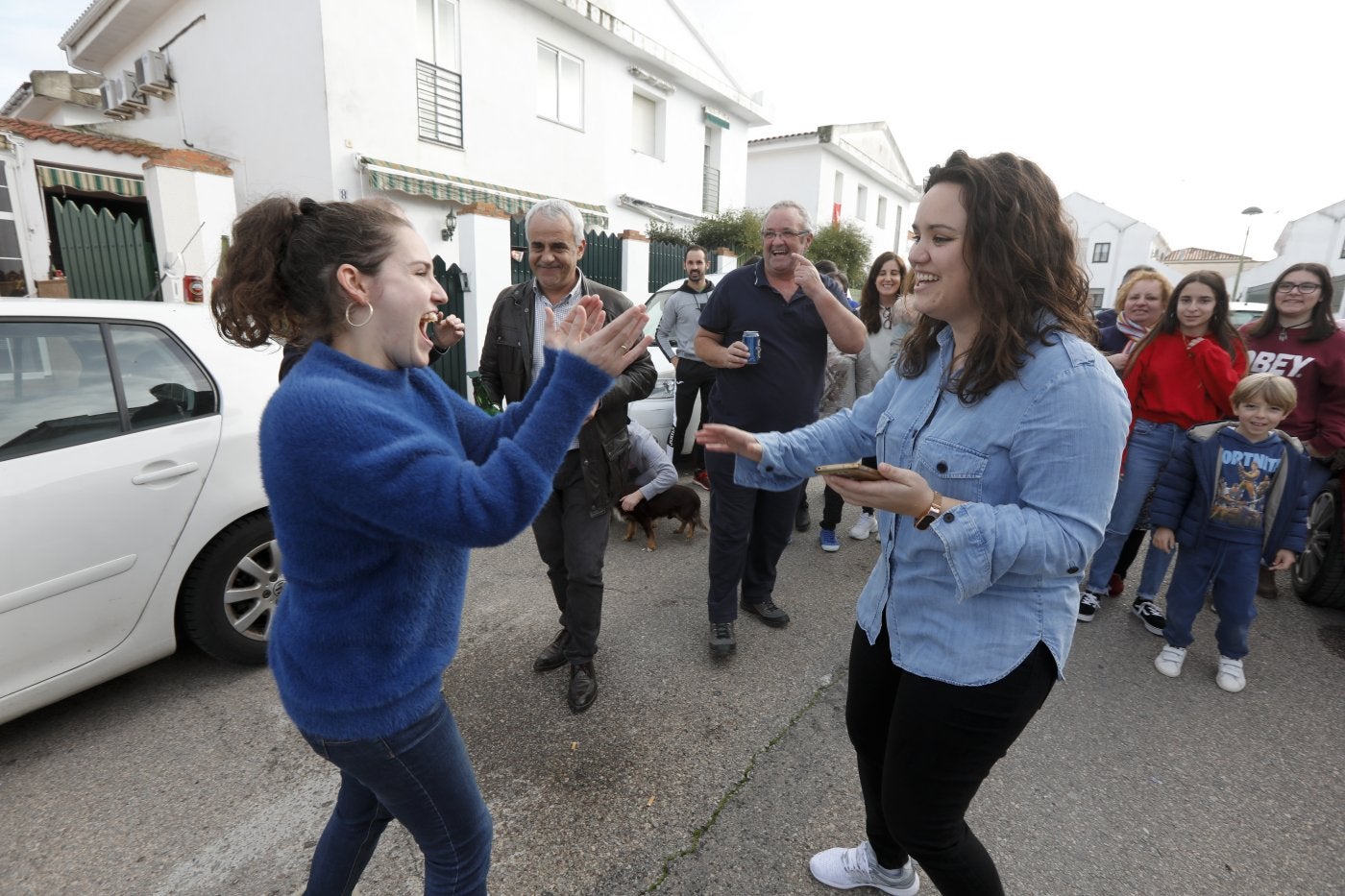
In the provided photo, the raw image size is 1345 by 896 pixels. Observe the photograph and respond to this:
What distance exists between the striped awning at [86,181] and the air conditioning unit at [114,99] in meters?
5.41

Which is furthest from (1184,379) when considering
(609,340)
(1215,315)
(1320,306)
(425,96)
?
(425,96)

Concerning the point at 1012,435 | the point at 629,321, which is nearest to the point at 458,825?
the point at 629,321

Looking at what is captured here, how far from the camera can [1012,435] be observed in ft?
4.42

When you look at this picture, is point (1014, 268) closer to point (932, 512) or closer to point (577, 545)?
point (932, 512)

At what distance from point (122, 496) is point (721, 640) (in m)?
2.54

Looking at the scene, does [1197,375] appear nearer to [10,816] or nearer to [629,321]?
[629,321]

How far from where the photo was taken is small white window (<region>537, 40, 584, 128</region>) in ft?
41.5

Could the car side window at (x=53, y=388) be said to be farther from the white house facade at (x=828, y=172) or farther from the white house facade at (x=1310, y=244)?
the white house facade at (x=1310, y=244)

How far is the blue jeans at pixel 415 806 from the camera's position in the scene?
1.33 metres

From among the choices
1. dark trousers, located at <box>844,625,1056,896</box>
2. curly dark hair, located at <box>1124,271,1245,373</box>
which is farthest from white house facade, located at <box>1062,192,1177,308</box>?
dark trousers, located at <box>844,625,1056,896</box>

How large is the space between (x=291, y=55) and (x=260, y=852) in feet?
36.1

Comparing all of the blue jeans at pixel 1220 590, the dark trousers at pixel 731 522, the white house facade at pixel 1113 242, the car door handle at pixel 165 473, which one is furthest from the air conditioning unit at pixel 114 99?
the white house facade at pixel 1113 242

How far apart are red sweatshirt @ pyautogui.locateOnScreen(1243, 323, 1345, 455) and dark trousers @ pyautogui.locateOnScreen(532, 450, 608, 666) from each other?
3.95m

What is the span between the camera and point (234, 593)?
287cm
